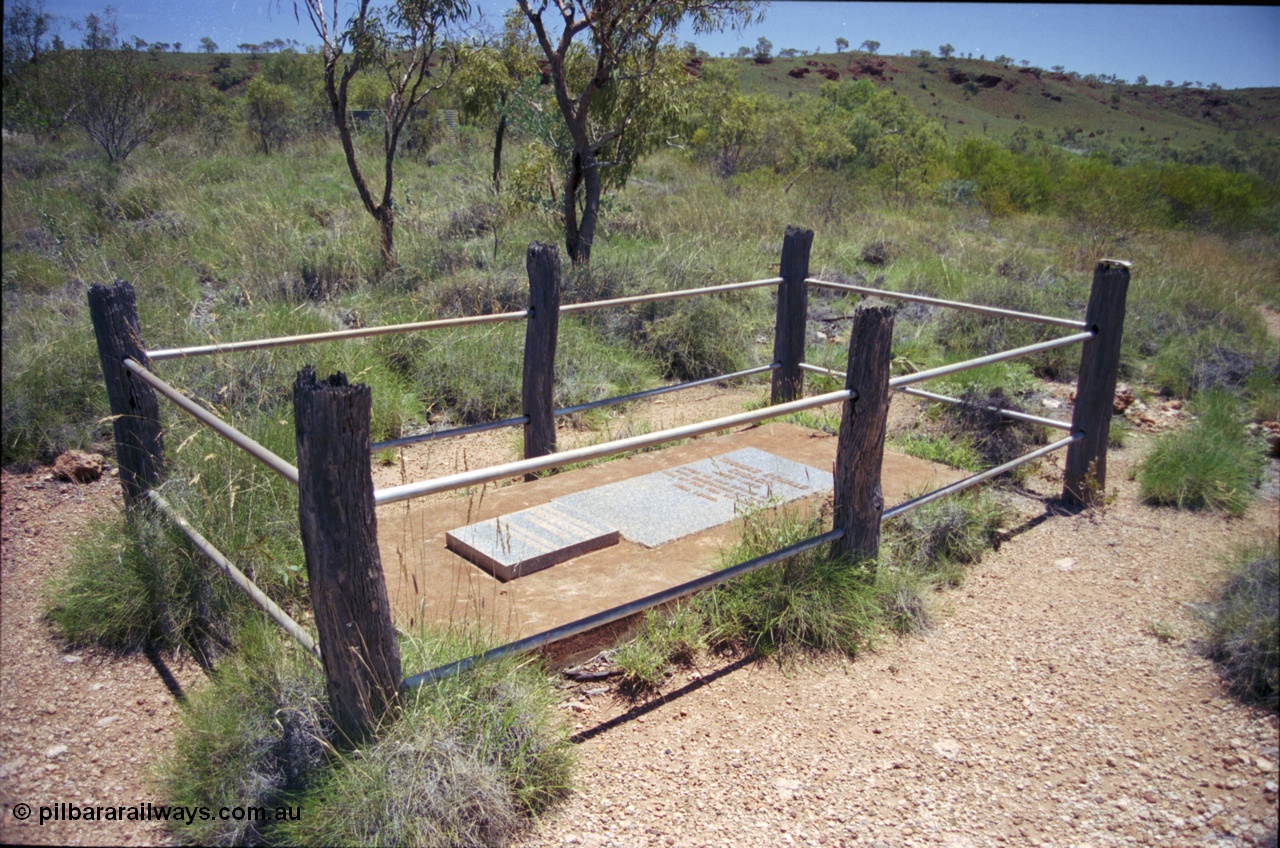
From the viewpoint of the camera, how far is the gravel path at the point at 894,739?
2.36 meters

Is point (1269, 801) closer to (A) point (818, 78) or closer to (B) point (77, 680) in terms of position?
(B) point (77, 680)

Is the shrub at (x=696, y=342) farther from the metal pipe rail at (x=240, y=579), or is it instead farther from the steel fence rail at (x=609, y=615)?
the metal pipe rail at (x=240, y=579)

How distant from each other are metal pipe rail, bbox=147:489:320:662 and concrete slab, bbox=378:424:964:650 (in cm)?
33

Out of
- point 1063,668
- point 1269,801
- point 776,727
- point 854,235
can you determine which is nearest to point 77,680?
point 776,727

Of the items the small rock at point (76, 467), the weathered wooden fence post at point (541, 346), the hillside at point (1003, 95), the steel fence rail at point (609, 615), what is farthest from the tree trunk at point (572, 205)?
the hillside at point (1003, 95)

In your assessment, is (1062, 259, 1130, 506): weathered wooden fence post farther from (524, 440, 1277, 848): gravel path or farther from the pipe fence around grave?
(524, 440, 1277, 848): gravel path

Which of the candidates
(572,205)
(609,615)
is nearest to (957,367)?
(609,615)

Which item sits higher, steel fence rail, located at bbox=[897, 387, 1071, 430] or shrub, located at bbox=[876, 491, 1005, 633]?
steel fence rail, located at bbox=[897, 387, 1071, 430]

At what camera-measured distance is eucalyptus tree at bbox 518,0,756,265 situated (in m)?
7.77

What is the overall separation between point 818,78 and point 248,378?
4043cm

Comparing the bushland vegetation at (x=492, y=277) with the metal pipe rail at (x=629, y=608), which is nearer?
the metal pipe rail at (x=629, y=608)

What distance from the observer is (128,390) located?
11.4ft

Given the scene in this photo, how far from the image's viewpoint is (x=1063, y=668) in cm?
318

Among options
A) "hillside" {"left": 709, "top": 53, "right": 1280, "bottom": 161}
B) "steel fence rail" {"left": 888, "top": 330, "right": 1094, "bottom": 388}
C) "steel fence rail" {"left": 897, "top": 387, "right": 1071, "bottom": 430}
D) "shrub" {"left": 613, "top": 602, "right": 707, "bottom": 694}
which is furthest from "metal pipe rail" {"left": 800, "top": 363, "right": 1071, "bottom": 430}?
"hillside" {"left": 709, "top": 53, "right": 1280, "bottom": 161}
